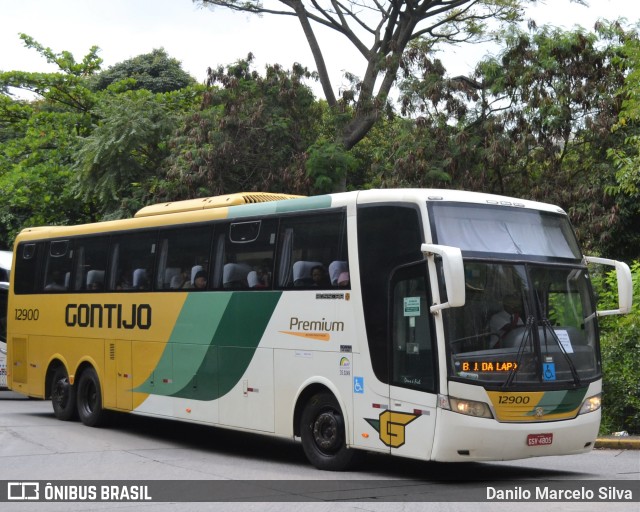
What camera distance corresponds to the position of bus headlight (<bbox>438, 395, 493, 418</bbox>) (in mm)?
10688

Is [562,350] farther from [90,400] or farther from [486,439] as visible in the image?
[90,400]

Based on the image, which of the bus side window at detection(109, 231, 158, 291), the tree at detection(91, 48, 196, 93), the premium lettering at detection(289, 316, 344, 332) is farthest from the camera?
the tree at detection(91, 48, 196, 93)

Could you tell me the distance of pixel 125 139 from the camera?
29.8 meters

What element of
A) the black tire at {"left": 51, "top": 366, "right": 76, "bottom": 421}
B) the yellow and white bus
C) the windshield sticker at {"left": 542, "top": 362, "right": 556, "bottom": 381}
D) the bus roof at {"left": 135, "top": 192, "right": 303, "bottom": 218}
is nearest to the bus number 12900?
the black tire at {"left": 51, "top": 366, "right": 76, "bottom": 421}

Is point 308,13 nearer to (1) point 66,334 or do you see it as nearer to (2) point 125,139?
(2) point 125,139

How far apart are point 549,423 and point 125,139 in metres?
21.0

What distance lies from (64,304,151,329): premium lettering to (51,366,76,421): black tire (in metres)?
1.09

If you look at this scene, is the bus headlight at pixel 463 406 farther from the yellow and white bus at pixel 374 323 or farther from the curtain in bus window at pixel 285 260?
the curtain in bus window at pixel 285 260

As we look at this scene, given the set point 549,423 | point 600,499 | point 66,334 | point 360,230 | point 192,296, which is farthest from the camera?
point 66,334

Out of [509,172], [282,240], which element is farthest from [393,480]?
[509,172]

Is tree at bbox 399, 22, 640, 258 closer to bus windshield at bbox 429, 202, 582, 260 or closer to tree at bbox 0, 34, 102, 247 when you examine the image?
bus windshield at bbox 429, 202, 582, 260

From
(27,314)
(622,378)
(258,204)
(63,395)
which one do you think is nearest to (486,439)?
(258,204)

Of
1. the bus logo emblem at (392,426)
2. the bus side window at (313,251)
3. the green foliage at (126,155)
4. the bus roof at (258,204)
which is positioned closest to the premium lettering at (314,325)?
the bus side window at (313,251)

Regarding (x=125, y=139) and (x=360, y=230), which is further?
(x=125, y=139)
